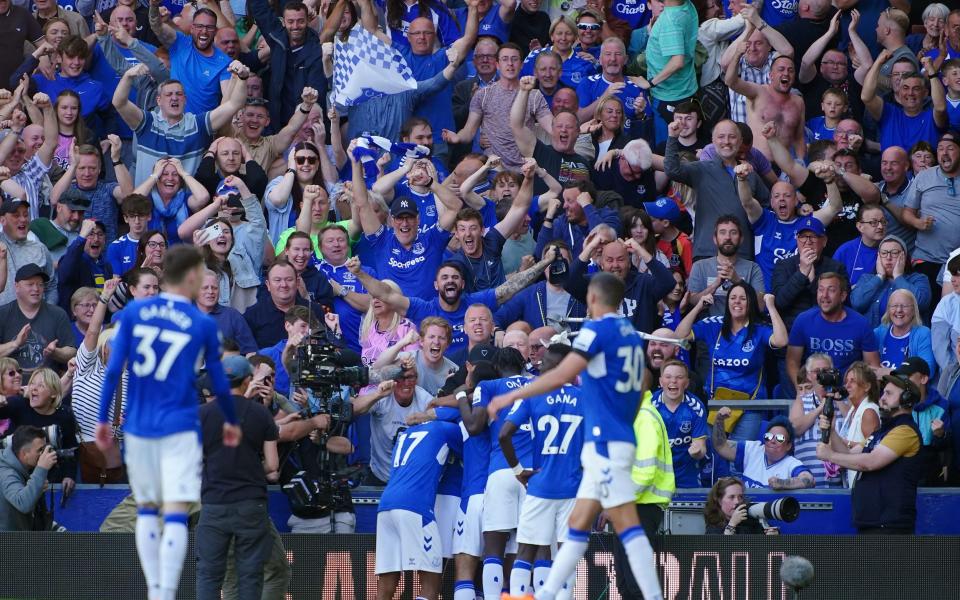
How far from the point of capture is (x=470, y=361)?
43.6ft

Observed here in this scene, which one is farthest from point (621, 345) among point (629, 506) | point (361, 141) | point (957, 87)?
point (957, 87)

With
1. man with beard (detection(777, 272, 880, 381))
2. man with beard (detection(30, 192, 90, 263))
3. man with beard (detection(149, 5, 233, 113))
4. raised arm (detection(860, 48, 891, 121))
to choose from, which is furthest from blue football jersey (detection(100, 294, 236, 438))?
raised arm (detection(860, 48, 891, 121))

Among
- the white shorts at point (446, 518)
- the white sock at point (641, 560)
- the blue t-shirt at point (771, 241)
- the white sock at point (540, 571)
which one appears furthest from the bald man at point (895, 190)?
the white sock at point (641, 560)

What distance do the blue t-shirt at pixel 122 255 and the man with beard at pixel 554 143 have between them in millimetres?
4371

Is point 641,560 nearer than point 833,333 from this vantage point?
→ Yes

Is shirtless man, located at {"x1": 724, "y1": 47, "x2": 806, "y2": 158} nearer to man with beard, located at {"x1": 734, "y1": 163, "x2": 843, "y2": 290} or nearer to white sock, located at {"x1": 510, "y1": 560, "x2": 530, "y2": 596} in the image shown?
man with beard, located at {"x1": 734, "y1": 163, "x2": 843, "y2": 290}

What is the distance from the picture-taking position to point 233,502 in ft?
36.2

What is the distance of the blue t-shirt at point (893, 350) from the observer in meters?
15.2

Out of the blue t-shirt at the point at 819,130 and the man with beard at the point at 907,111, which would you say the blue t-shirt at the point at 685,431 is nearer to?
the blue t-shirt at the point at 819,130

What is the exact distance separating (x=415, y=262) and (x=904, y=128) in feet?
20.1

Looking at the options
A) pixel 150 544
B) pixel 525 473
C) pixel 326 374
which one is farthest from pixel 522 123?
pixel 150 544

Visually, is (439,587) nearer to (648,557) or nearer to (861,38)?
(648,557)

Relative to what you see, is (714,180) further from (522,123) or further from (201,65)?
(201,65)

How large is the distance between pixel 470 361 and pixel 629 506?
10.5 ft
